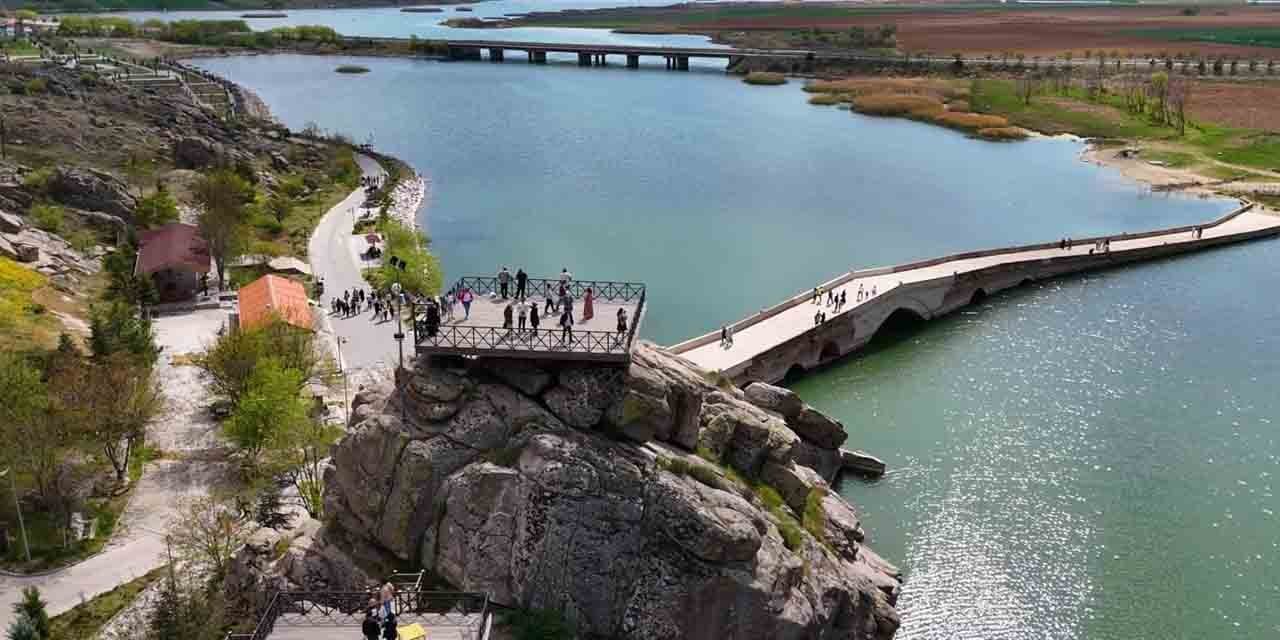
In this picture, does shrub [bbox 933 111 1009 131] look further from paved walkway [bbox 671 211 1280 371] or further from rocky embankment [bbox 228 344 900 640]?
rocky embankment [bbox 228 344 900 640]

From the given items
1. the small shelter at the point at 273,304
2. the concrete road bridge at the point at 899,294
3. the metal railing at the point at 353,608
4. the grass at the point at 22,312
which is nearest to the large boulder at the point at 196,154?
the grass at the point at 22,312

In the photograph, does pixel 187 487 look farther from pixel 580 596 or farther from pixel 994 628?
pixel 994 628

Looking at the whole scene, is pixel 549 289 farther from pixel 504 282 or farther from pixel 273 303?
pixel 273 303

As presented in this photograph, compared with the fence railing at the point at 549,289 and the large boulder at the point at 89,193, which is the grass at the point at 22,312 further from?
the fence railing at the point at 549,289

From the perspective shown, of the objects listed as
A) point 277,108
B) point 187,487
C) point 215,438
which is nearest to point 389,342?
point 215,438

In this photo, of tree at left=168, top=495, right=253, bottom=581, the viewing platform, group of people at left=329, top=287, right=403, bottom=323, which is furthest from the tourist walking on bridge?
group of people at left=329, top=287, right=403, bottom=323

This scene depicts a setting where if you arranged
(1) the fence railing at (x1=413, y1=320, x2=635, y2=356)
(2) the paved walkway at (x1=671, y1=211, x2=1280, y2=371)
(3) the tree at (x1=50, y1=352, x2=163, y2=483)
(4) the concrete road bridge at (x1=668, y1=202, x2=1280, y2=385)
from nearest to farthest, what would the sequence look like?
(1) the fence railing at (x1=413, y1=320, x2=635, y2=356) → (3) the tree at (x1=50, y1=352, x2=163, y2=483) → (2) the paved walkway at (x1=671, y1=211, x2=1280, y2=371) → (4) the concrete road bridge at (x1=668, y1=202, x2=1280, y2=385)
